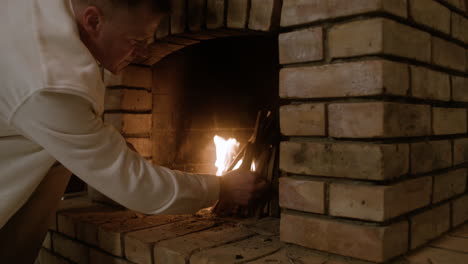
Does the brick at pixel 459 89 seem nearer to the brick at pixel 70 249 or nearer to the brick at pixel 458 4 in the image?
the brick at pixel 458 4

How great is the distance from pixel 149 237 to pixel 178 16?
0.83 meters

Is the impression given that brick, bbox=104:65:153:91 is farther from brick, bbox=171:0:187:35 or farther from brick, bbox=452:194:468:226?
brick, bbox=452:194:468:226

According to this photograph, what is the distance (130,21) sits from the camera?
4.01ft

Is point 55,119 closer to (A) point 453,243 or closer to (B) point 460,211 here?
(A) point 453,243

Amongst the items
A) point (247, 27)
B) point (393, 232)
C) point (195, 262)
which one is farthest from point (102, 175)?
point (393, 232)

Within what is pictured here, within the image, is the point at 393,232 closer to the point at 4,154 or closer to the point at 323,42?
the point at 323,42

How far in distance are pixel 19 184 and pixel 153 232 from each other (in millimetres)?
486

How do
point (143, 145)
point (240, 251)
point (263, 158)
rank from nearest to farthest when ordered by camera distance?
point (240, 251) → point (263, 158) → point (143, 145)

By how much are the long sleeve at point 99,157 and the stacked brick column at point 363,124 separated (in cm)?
34

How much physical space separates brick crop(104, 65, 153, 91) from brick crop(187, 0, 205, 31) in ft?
1.73

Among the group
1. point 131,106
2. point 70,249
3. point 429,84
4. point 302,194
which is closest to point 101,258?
point 70,249

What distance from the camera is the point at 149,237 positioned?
1.41 meters

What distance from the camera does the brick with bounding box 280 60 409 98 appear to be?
1067 mm

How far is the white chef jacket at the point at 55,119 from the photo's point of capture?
102cm
